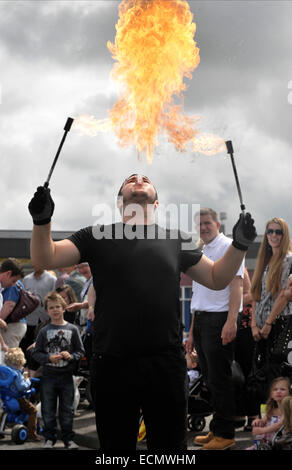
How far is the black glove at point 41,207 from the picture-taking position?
316 cm

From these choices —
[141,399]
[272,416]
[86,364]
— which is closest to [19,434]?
[86,364]

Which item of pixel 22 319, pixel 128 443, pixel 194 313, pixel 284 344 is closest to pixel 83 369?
pixel 22 319

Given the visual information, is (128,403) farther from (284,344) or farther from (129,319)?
(284,344)

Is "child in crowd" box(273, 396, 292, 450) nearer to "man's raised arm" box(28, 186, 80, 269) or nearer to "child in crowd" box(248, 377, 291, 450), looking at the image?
"child in crowd" box(248, 377, 291, 450)

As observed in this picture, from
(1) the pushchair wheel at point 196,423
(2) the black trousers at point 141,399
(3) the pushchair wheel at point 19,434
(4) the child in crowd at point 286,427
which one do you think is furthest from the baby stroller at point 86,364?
(2) the black trousers at point 141,399

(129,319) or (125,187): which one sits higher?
(125,187)

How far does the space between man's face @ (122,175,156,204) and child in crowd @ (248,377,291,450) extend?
98.0 inches

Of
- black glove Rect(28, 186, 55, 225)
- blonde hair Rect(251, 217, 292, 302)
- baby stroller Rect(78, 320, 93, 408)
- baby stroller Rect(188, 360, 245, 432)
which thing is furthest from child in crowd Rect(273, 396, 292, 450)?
baby stroller Rect(78, 320, 93, 408)

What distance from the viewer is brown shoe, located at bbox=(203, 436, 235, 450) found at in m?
5.61

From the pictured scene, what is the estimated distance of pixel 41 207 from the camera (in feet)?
10.4

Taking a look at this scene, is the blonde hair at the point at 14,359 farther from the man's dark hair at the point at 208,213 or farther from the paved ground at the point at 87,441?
the man's dark hair at the point at 208,213

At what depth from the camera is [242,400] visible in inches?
241

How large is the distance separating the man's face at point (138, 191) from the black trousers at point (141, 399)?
3.11ft

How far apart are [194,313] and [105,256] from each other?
296cm
